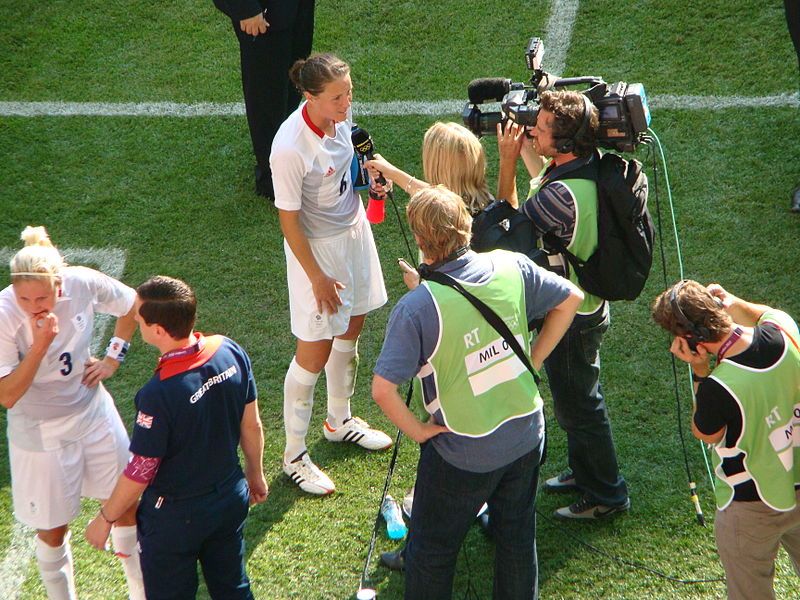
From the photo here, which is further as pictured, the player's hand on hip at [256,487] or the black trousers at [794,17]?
the black trousers at [794,17]

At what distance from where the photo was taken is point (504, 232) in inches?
142

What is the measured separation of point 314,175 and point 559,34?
389cm

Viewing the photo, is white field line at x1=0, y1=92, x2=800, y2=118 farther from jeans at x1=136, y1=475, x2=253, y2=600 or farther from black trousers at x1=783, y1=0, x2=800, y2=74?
jeans at x1=136, y1=475, x2=253, y2=600

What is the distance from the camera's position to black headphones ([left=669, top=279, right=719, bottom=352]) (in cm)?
316

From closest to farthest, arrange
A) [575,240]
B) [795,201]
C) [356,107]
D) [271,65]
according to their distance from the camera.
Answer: [575,240] < [795,201] < [271,65] < [356,107]

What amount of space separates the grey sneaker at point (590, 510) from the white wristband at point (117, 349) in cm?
200

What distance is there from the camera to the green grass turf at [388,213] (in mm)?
4277

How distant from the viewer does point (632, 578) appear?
159 inches

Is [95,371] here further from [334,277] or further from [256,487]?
[334,277]

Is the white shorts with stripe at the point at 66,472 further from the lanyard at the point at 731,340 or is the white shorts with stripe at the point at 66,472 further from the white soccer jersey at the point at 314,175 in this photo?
the lanyard at the point at 731,340

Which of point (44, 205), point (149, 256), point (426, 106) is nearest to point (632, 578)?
point (149, 256)

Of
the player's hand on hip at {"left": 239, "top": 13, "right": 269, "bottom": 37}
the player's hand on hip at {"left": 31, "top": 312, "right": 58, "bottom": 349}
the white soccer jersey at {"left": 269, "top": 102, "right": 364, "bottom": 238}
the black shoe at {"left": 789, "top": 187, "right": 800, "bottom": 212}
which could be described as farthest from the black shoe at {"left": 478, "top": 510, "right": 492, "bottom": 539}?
the player's hand on hip at {"left": 239, "top": 13, "right": 269, "bottom": 37}

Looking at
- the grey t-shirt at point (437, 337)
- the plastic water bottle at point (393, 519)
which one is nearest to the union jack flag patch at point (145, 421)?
the grey t-shirt at point (437, 337)

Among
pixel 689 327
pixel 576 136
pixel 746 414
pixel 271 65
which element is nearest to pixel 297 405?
pixel 576 136
